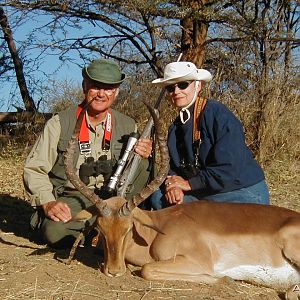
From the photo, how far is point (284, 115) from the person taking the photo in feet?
37.2

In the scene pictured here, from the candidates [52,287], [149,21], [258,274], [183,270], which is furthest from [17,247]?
[149,21]

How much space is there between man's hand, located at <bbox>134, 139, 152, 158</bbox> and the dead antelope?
77 cm

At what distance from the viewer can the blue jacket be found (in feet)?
18.5

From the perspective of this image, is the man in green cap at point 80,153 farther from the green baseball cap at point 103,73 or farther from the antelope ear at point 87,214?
the antelope ear at point 87,214

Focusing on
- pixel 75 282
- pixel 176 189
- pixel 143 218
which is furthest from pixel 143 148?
pixel 75 282

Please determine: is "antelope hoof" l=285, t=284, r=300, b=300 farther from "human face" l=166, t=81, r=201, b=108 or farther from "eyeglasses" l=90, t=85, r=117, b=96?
"eyeglasses" l=90, t=85, r=117, b=96

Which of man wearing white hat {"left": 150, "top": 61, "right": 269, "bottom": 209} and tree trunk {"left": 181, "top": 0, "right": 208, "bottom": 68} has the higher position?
tree trunk {"left": 181, "top": 0, "right": 208, "bottom": 68}

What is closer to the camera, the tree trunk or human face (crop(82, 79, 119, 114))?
human face (crop(82, 79, 119, 114))

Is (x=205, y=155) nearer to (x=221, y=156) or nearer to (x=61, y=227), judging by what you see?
(x=221, y=156)

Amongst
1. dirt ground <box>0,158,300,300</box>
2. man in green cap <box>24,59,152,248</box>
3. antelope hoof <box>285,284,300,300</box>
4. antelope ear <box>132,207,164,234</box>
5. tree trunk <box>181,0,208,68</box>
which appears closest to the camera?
dirt ground <box>0,158,300,300</box>

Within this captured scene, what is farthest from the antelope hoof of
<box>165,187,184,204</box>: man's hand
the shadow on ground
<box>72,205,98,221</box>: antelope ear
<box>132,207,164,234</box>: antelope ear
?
the shadow on ground

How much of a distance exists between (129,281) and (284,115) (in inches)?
290

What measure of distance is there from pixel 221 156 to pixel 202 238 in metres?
0.89

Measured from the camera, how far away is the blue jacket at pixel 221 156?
5.65 meters
